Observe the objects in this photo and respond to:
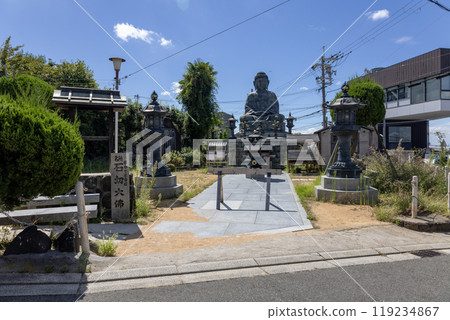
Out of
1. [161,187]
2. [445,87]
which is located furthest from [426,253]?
[445,87]

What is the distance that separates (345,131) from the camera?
846 cm

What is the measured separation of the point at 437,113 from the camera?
25.0 m

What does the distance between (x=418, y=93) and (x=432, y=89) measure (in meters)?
1.44

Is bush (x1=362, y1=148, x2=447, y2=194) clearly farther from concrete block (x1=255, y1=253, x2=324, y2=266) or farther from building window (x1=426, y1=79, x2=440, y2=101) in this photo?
building window (x1=426, y1=79, x2=440, y2=101)

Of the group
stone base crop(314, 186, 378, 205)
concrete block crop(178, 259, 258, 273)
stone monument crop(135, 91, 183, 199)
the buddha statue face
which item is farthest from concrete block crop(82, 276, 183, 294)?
the buddha statue face

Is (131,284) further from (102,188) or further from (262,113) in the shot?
(262,113)

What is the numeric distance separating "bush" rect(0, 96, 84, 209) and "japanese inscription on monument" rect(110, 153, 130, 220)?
2209 mm

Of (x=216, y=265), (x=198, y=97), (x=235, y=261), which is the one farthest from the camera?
(x=198, y=97)

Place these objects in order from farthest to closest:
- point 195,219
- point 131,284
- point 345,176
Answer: point 345,176 → point 195,219 → point 131,284

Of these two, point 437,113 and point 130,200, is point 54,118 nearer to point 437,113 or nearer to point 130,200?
point 130,200

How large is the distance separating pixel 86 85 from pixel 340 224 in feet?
62.2

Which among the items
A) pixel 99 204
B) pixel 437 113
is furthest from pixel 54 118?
pixel 437 113

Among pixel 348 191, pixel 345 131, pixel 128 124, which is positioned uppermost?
pixel 128 124

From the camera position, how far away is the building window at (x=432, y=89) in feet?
78.9
